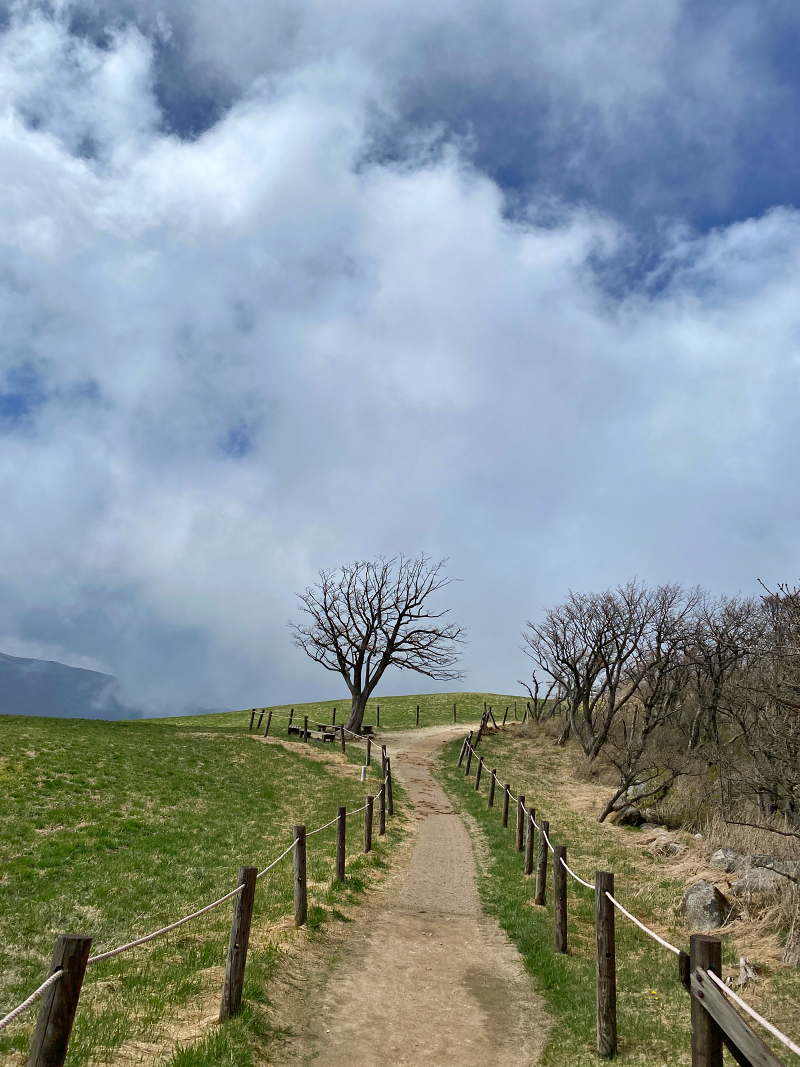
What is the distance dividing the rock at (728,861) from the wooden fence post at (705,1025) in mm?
8879

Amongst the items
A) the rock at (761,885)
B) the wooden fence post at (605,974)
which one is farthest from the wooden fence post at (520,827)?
the wooden fence post at (605,974)

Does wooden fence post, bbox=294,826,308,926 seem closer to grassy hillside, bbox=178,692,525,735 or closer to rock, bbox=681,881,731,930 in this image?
rock, bbox=681,881,731,930

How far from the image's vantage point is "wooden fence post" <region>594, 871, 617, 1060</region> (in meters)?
6.27

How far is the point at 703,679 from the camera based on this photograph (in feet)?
100

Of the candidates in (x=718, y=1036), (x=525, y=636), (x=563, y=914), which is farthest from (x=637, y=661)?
(x=718, y=1036)

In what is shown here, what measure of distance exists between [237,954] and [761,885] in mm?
8385

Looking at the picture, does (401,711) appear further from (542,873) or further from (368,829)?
(542,873)

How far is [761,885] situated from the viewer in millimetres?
10141

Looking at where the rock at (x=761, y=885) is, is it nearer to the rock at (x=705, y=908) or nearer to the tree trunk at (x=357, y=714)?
the rock at (x=705, y=908)

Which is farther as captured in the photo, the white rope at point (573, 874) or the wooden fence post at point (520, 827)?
the wooden fence post at point (520, 827)

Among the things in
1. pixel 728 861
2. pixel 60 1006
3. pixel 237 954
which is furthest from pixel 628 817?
pixel 60 1006

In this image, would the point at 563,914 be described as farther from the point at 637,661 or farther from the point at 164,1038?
the point at 637,661

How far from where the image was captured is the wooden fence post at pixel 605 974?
20.6 feet

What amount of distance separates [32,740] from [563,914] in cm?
2082
